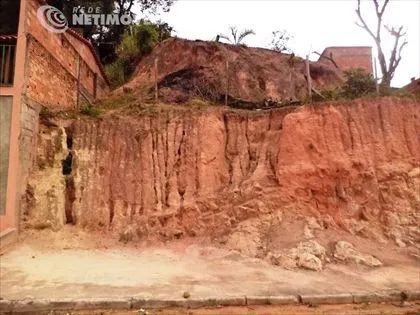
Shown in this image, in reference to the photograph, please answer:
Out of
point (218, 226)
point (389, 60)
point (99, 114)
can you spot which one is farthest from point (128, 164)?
point (389, 60)

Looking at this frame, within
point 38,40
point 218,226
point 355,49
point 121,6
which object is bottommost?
point 218,226

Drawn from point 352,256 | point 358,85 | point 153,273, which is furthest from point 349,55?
point 153,273

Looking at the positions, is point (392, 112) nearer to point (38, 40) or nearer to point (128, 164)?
point (128, 164)

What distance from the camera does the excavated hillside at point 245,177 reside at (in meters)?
11.9

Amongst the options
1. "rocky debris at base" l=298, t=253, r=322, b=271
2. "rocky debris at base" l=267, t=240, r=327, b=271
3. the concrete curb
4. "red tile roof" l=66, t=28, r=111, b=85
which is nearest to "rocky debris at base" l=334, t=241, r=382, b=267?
"rocky debris at base" l=267, t=240, r=327, b=271

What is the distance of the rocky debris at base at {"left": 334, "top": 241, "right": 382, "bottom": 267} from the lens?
10516 millimetres

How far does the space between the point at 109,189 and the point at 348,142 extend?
7213 mm

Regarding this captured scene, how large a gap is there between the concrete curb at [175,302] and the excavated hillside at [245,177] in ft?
9.30

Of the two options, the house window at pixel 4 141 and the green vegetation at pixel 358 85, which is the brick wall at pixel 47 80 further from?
the green vegetation at pixel 358 85

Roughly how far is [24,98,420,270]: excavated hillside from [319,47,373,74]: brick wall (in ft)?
43.9

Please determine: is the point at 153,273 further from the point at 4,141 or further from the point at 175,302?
the point at 4,141

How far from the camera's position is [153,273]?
9.52 meters

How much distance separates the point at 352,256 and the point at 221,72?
35.7 feet

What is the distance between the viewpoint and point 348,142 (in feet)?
43.1
